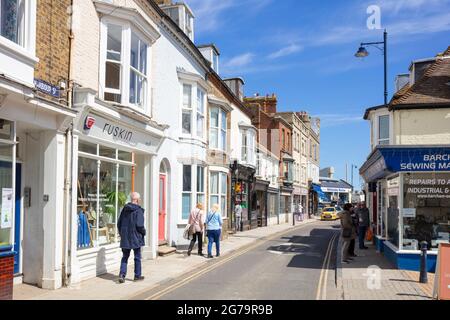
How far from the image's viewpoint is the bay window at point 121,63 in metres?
11.5

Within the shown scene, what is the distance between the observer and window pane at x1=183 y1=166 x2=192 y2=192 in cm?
1675

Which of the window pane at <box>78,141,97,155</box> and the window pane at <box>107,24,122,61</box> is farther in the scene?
the window pane at <box>107,24,122,61</box>

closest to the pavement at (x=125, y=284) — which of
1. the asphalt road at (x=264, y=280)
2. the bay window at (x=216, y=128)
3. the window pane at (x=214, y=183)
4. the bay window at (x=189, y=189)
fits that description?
the asphalt road at (x=264, y=280)

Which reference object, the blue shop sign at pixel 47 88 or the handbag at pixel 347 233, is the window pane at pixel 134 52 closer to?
the blue shop sign at pixel 47 88

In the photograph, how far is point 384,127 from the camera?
19.8 m

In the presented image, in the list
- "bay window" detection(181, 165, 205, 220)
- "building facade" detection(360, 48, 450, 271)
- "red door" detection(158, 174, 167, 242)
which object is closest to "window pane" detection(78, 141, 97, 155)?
"red door" detection(158, 174, 167, 242)

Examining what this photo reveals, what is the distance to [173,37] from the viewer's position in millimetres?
15859

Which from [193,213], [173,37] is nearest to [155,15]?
[173,37]

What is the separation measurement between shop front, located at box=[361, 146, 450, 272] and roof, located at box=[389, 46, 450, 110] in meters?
5.05

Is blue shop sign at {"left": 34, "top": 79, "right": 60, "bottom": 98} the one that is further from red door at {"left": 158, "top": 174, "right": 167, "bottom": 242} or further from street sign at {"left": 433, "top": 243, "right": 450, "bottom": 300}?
street sign at {"left": 433, "top": 243, "right": 450, "bottom": 300}

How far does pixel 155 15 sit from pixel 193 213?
620 cm

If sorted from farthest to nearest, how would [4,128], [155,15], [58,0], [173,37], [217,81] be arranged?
[217,81], [173,37], [155,15], [58,0], [4,128]

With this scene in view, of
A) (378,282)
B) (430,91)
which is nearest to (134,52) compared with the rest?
(378,282)

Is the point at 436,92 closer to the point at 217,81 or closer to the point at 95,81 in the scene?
the point at 217,81
